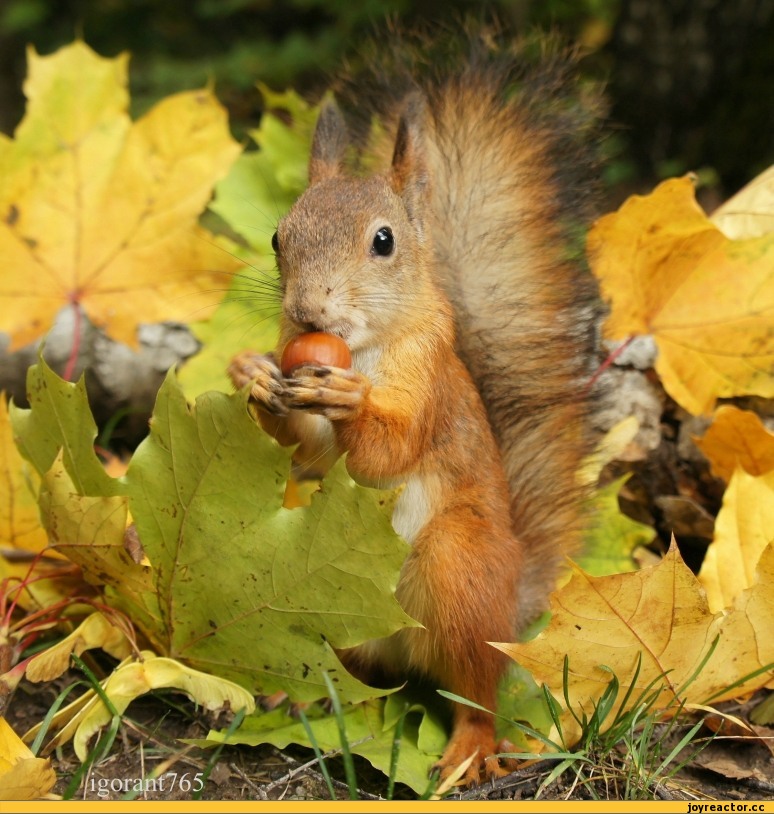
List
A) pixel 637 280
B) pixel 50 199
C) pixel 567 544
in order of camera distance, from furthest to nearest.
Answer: pixel 50 199 → pixel 637 280 → pixel 567 544

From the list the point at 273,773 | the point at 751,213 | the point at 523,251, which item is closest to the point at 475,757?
the point at 273,773

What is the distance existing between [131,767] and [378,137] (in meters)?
1.23

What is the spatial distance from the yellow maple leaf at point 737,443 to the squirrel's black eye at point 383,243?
66 cm

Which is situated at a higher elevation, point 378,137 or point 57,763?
point 378,137

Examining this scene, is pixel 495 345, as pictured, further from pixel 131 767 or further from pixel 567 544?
pixel 131 767

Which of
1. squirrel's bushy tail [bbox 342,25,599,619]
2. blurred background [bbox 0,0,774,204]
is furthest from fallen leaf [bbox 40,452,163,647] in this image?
blurred background [bbox 0,0,774,204]

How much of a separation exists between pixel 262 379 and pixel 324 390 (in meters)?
0.11

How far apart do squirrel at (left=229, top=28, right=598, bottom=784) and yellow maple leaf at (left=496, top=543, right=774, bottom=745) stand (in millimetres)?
150

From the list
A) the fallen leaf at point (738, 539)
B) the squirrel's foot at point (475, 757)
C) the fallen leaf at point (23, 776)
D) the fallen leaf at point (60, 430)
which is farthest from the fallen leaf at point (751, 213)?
the fallen leaf at point (23, 776)

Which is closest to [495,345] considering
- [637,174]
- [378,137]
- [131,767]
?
[378,137]

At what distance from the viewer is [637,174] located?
3352 millimetres

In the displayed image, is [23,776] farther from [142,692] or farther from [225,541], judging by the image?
[225,541]

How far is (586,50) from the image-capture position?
2.42 metres

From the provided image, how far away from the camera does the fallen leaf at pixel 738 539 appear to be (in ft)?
4.77
